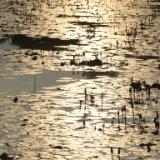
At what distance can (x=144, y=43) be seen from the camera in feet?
111

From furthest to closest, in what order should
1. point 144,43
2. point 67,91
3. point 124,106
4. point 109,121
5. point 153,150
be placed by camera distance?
point 144,43 < point 67,91 < point 124,106 < point 109,121 < point 153,150

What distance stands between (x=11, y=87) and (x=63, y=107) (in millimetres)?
3496

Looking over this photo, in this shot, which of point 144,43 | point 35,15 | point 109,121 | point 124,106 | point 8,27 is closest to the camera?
point 109,121

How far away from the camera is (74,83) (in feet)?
78.2

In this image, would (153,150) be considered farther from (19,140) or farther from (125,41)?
(125,41)

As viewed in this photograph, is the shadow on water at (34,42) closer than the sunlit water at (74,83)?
No

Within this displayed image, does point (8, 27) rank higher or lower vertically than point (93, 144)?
higher

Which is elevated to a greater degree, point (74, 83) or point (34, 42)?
point (34, 42)

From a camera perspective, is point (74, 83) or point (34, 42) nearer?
point (74, 83)

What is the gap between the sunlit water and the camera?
54.5ft

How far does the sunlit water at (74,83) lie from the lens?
16625mm

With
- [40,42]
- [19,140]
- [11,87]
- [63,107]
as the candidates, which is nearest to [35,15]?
[40,42]

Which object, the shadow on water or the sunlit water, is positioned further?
the shadow on water

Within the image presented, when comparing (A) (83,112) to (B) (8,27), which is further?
(B) (8,27)
